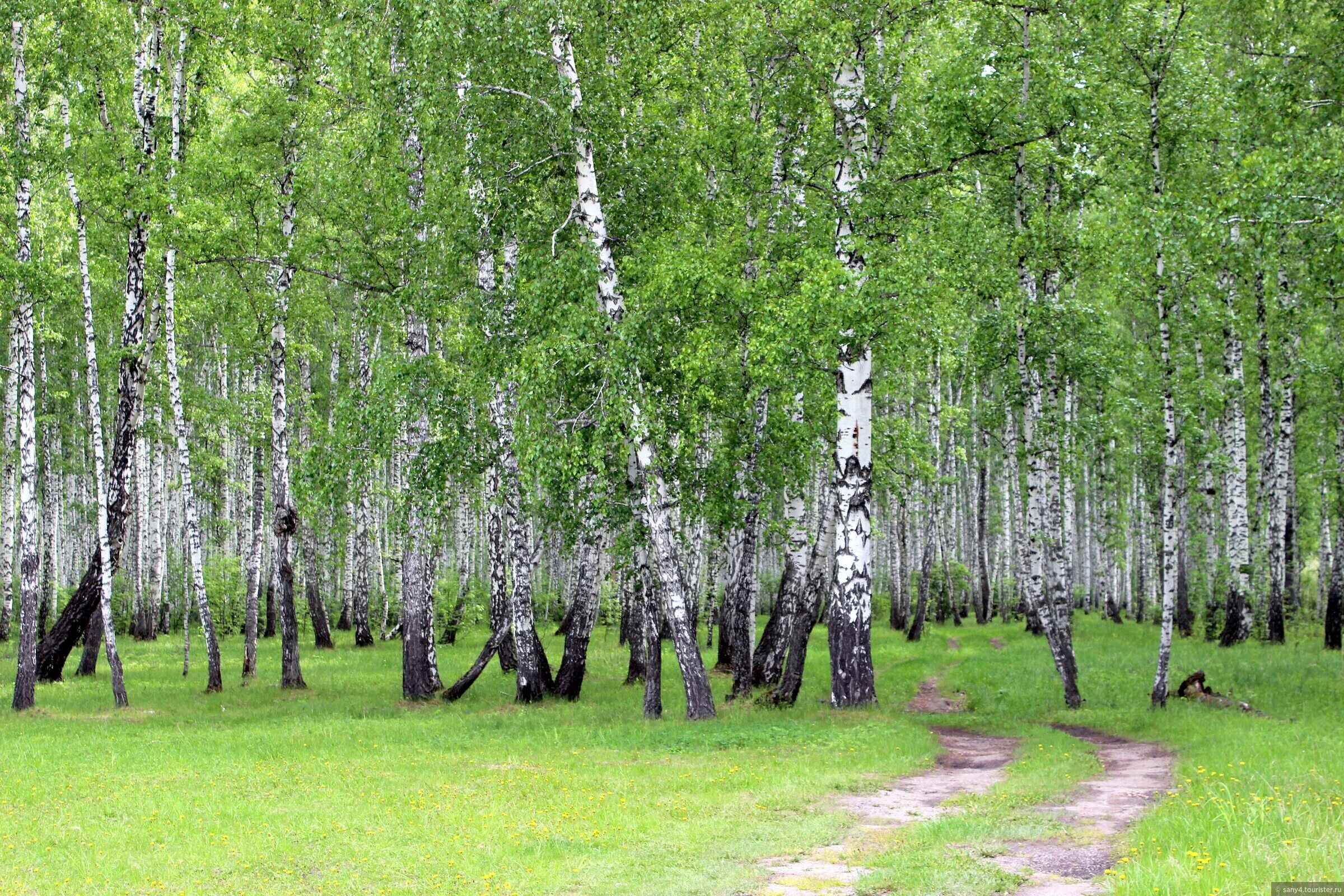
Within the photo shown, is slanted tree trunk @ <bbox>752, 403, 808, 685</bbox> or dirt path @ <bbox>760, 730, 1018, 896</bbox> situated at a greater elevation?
slanted tree trunk @ <bbox>752, 403, 808, 685</bbox>

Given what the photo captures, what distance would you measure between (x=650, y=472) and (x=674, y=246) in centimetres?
437

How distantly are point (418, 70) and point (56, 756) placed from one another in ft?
36.9

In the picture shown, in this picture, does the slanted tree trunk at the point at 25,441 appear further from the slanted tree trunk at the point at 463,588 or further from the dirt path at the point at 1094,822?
the dirt path at the point at 1094,822

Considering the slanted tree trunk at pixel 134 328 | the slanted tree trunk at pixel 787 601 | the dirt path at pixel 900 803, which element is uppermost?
the slanted tree trunk at pixel 134 328

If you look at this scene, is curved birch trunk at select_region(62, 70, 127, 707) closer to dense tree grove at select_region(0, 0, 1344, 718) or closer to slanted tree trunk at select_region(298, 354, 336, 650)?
dense tree grove at select_region(0, 0, 1344, 718)

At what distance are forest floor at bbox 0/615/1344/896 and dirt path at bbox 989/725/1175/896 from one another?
140 mm

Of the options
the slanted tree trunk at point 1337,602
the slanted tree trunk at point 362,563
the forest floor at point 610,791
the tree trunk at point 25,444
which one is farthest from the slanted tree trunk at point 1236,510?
the tree trunk at point 25,444

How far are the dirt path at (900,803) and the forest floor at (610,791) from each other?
0.14 m

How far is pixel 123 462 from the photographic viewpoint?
22.8m

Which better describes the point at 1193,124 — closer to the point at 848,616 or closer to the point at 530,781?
the point at 848,616

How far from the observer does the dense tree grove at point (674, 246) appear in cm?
1694

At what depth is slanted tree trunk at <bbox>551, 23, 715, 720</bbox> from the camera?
16828 millimetres

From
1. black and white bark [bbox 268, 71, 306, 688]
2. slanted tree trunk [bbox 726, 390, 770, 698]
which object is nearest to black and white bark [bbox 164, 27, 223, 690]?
black and white bark [bbox 268, 71, 306, 688]

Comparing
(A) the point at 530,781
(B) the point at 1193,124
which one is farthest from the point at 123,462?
(B) the point at 1193,124
